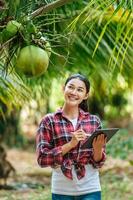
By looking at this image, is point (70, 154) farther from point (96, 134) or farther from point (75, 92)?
point (75, 92)

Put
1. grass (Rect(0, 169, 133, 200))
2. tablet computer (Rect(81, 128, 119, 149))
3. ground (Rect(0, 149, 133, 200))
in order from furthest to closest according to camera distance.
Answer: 1. ground (Rect(0, 149, 133, 200))
2. grass (Rect(0, 169, 133, 200))
3. tablet computer (Rect(81, 128, 119, 149))

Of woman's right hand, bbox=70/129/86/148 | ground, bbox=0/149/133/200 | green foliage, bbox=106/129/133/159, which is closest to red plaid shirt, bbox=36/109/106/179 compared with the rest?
woman's right hand, bbox=70/129/86/148

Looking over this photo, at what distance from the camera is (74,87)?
11.5ft

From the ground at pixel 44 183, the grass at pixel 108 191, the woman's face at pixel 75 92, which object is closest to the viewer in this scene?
the woman's face at pixel 75 92

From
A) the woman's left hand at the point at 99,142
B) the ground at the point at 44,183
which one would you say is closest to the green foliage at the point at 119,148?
the ground at the point at 44,183

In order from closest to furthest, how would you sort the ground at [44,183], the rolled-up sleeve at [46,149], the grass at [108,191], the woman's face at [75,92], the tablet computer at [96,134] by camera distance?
the tablet computer at [96,134] < the rolled-up sleeve at [46,149] < the woman's face at [75,92] < the grass at [108,191] < the ground at [44,183]

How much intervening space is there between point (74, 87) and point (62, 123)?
0.76ft

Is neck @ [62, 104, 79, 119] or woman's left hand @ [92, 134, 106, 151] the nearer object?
woman's left hand @ [92, 134, 106, 151]

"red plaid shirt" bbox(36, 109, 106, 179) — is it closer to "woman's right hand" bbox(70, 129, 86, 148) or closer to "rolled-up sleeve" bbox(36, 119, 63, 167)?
"rolled-up sleeve" bbox(36, 119, 63, 167)

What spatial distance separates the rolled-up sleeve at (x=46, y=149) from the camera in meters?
3.36

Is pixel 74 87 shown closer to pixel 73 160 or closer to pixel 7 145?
pixel 73 160

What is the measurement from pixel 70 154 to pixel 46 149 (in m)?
0.15

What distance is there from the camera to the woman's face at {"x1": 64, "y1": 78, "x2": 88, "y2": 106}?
3.47 meters

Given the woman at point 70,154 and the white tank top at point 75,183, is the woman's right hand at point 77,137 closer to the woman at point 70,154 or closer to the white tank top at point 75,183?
the woman at point 70,154
